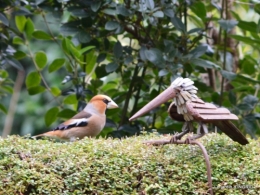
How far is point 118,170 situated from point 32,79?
2.56 meters

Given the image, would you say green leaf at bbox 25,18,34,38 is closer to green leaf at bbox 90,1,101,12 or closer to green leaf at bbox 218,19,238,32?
green leaf at bbox 90,1,101,12

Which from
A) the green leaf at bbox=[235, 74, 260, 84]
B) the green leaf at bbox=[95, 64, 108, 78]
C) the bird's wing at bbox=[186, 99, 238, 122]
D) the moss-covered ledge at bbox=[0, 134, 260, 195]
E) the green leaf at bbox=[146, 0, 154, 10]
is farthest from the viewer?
the green leaf at bbox=[95, 64, 108, 78]

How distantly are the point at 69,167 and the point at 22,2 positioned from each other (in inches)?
94.9

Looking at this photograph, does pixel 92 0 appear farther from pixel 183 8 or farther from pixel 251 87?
pixel 251 87

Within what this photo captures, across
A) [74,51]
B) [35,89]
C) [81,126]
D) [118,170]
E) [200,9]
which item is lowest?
[118,170]

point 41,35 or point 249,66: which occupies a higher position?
point 41,35

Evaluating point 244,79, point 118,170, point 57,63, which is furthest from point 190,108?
point 57,63

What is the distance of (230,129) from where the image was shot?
100 inches

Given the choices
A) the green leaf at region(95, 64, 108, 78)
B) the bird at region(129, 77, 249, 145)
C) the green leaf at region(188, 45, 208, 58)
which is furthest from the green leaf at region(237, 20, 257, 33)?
the bird at region(129, 77, 249, 145)

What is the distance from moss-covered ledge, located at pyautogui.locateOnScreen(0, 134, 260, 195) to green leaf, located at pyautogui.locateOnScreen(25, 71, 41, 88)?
7.04 feet

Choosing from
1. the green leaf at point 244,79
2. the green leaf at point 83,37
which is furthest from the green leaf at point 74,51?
the green leaf at point 244,79

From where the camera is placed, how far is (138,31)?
4.41 metres

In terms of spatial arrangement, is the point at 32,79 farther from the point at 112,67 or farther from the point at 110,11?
the point at 110,11

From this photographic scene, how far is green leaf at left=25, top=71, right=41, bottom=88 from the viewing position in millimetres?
4688
